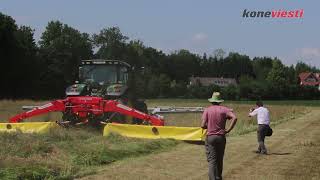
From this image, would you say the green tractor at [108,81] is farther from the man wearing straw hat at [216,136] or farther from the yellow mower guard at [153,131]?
the man wearing straw hat at [216,136]

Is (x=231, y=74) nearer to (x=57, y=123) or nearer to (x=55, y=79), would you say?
(x=55, y=79)

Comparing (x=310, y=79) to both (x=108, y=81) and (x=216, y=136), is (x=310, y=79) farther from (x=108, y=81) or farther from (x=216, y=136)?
(x=216, y=136)

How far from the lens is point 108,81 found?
22312 millimetres

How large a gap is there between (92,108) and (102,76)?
8.00 feet

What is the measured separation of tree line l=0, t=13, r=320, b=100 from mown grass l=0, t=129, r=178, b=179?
612 cm

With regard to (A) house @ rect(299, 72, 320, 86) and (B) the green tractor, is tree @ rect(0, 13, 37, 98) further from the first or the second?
(A) house @ rect(299, 72, 320, 86)

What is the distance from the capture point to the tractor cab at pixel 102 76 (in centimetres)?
2189

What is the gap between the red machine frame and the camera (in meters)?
19.8

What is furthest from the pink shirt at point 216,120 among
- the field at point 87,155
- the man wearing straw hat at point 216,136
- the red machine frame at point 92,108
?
the red machine frame at point 92,108

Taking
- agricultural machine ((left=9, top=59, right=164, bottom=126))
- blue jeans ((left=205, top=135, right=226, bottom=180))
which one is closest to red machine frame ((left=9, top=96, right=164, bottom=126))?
agricultural machine ((left=9, top=59, right=164, bottom=126))

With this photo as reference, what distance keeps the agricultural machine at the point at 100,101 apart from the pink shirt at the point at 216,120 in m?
9.43

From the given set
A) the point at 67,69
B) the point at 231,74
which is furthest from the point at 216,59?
the point at 67,69

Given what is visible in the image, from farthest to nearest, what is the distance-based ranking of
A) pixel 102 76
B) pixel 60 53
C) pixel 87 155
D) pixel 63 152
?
pixel 60 53
pixel 102 76
pixel 63 152
pixel 87 155

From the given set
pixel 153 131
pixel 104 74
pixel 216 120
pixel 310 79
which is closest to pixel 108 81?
pixel 104 74
